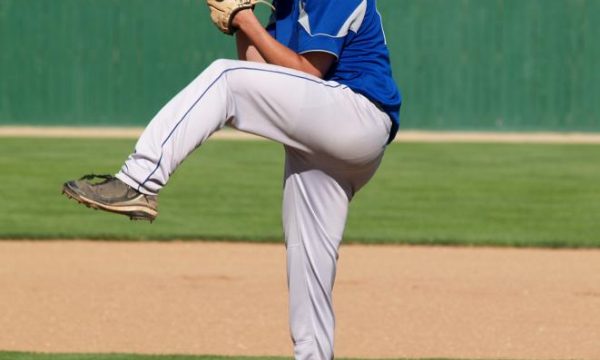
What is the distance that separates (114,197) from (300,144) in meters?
0.71

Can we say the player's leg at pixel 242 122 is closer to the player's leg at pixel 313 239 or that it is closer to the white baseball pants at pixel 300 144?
the white baseball pants at pixel 300 144

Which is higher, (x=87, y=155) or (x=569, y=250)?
(x=569, y=250)

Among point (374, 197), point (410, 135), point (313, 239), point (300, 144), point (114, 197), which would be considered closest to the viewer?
point (114, 197)

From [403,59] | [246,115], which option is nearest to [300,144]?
[246,115]

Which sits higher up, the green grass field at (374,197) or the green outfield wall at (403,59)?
the green grass field at (374,197)

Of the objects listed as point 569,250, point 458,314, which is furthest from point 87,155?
point 458,314

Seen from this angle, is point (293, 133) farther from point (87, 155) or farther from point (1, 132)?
point (1, 132)

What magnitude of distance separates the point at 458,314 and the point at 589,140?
13.6 meters

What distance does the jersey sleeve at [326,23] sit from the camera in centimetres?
437

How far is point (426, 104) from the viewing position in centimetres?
2148

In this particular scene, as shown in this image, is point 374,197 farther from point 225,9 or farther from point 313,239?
point 225,9

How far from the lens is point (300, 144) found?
4.34m

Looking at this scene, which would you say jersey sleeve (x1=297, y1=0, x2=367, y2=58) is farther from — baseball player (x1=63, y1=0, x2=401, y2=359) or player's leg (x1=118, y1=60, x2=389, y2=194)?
player's leg (x1=118, y1=60, x2=389, y2=194)

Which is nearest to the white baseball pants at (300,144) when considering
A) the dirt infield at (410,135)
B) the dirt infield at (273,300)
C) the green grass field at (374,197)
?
the dirt infield at (273,300)
